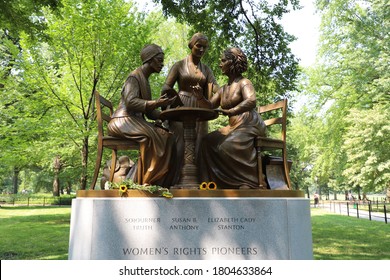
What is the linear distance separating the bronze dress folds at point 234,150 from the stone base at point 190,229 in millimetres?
640

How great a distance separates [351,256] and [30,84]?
13.1 meters

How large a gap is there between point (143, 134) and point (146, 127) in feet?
0.46

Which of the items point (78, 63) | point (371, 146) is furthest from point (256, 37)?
point (371, 146)

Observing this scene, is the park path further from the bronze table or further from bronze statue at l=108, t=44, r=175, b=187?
bronze statue at l=108, t=44, r=175, b=187

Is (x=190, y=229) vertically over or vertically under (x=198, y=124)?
under

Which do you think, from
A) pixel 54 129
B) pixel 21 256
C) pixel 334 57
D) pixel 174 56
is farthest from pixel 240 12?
pixel 334 57

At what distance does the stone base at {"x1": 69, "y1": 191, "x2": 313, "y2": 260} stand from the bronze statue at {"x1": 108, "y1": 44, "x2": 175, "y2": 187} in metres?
0.62

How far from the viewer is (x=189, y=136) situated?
6035 millimetres

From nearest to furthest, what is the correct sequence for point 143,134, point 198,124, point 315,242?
point 143,134
point 198,124
point 315,242

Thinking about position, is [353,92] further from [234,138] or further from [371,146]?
[234,138]

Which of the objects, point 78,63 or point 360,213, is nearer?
point 78,63

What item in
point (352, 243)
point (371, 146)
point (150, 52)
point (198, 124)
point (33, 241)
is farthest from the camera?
point (371, 146)

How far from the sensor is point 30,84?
605 inches

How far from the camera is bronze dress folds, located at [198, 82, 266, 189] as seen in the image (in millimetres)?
5824
